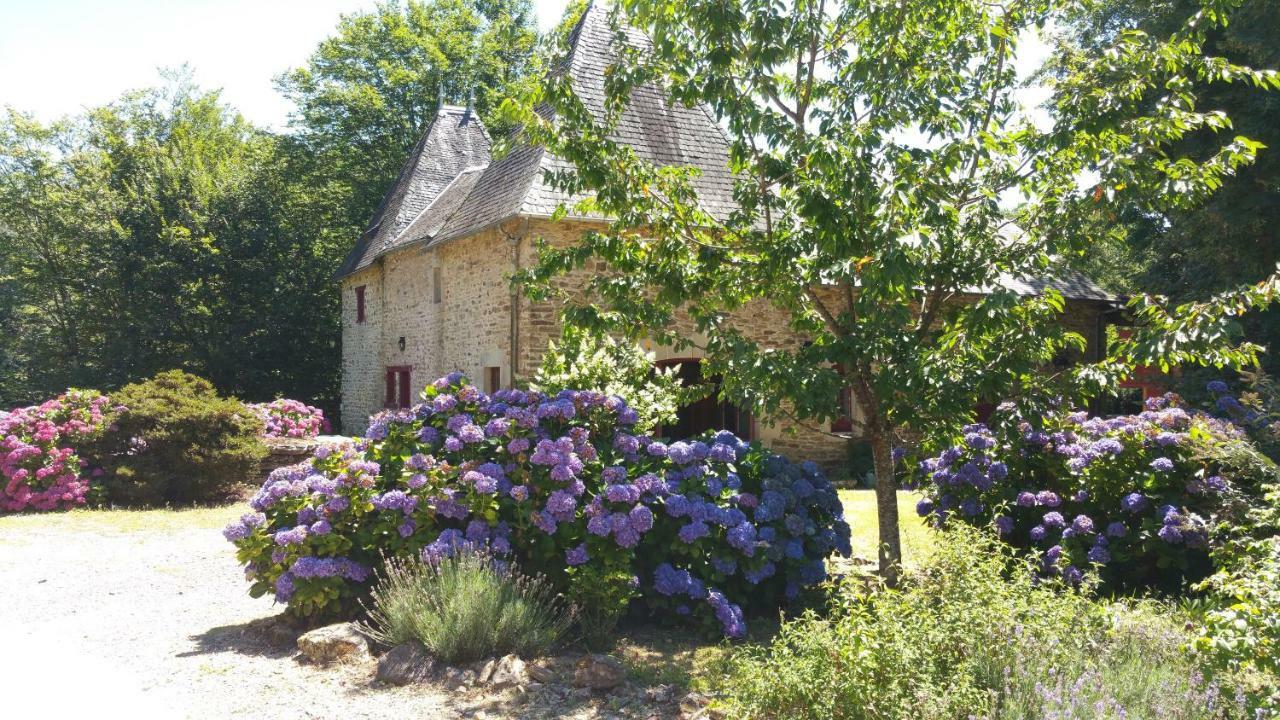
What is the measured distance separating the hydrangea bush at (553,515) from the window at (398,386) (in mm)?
11993

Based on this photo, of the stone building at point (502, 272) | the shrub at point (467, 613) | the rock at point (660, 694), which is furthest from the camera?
the stone building at point (502, 272)

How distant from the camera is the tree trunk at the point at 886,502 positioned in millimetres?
5879

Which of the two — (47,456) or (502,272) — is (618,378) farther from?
(47,456)

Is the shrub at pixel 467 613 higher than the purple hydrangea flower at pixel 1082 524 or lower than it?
lower

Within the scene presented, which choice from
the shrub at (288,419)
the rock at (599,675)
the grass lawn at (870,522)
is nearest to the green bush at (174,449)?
the shrub at (288,419)

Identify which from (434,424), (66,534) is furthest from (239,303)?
(434,424)

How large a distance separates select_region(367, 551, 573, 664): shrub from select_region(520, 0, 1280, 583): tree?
70.3 inches

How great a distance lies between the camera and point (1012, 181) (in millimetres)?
5809

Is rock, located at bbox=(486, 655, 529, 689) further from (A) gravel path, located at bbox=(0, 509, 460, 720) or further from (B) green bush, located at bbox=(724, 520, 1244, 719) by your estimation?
(B) green bush, located at bbox=(724, 520, 1244, 719)

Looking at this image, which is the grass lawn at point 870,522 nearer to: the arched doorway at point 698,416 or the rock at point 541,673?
the arched doorway at point 698,416

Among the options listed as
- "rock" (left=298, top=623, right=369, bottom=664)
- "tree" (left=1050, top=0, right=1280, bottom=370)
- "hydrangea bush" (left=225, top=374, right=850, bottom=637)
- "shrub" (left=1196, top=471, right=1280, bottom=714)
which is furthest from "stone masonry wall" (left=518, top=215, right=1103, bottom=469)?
"shrub" (left=1196, top=471, right=1280, bottom=714)

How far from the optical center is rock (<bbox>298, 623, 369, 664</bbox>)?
5082mm

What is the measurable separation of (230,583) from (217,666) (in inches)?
95.9

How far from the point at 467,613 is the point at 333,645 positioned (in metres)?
0.87
